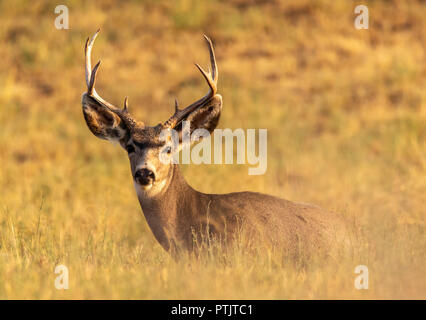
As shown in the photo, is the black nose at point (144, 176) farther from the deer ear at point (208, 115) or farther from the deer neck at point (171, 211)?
the deer ear at point (208, 115)

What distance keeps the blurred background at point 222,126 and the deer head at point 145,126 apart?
0.78 metres

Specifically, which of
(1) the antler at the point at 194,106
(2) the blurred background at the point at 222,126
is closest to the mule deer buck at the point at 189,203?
(1) the antler at the point at 194,106

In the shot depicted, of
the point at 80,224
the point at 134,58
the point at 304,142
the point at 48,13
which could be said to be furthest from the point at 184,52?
the point at 80,224

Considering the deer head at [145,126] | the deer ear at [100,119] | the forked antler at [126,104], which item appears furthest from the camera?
the deer ear at [100,119]

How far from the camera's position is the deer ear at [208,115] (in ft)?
28.5

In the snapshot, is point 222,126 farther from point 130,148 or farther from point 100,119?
point 130,148

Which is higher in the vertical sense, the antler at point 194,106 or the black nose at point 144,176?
the antler at point 194,106

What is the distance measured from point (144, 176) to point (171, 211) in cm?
61

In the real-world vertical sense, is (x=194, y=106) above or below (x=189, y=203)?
above

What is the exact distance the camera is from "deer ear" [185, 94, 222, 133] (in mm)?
8688

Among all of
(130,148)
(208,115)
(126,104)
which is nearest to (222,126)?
(208,115)

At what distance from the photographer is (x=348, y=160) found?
16.1m

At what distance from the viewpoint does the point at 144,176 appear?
786 cm

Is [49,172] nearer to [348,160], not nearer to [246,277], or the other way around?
[348,160]
